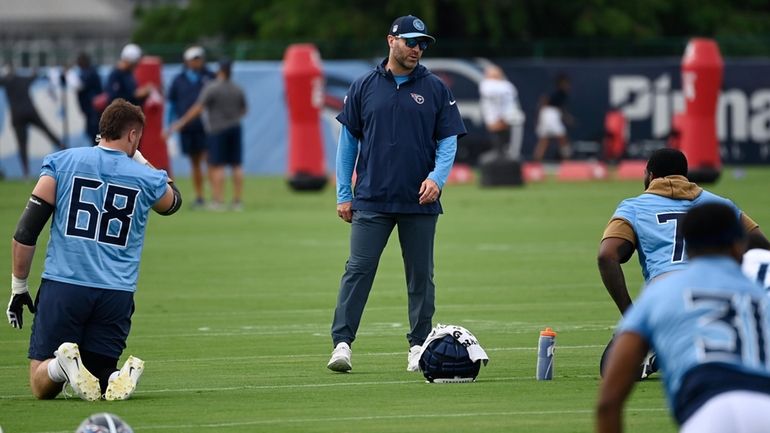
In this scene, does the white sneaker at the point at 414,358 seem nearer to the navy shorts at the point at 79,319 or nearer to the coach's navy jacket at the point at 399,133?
the coach's navy jacket at the point at 399,133

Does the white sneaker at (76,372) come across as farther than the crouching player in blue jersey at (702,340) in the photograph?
Yes

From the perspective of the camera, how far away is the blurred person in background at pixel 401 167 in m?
10.3

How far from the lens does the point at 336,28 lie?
150ft

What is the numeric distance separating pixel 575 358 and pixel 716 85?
19569 millimetres

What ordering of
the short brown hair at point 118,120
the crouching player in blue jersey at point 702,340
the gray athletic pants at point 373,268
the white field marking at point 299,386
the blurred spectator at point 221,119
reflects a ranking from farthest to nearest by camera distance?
the blurred spectator at point 221,119 < the gray athletic pants at point 373,268 < the white field marking at point 299,386 < the short brown hair at point 118,120 < the crouching player in blue jersey at point 702,340

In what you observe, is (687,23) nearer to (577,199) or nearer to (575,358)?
(577,199)

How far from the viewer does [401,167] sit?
1034cm

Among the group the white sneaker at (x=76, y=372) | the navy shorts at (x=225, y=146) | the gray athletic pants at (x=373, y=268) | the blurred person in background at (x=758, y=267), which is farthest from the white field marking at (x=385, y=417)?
the navy shorts at (x=225, y=146)

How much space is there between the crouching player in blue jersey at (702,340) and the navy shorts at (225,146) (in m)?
18.8

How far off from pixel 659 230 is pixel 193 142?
16.0 m

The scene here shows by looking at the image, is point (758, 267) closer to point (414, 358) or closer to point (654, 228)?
point (654, 228)

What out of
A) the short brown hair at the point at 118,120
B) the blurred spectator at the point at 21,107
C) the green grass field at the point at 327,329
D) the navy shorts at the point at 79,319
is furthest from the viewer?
the blurred spectator at the point at 21,107

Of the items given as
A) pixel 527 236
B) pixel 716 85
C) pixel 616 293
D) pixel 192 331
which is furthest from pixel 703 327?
pixel 716 85

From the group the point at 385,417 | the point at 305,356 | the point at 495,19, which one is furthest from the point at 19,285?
the point at 495,19
